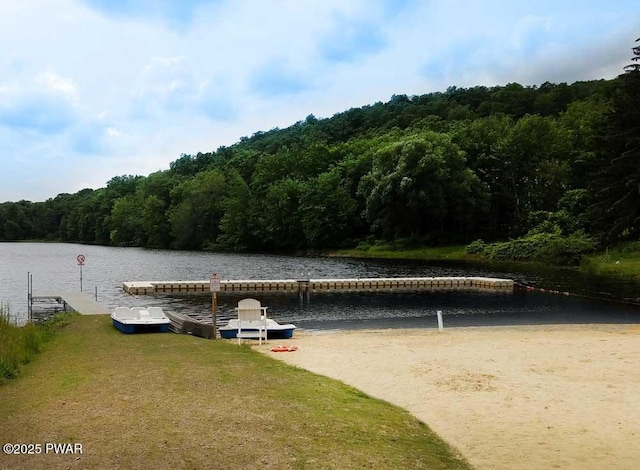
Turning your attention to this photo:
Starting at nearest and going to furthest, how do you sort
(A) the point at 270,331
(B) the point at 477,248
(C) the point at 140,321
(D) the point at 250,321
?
(D) the point at 250,321 → (C) the point at 140,321 → (A) the point at 270,331 → (B) the point at 477,248

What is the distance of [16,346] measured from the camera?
14.5 meters

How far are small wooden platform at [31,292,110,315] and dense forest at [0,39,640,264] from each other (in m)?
40.0

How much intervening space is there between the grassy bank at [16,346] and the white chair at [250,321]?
5.90 meters

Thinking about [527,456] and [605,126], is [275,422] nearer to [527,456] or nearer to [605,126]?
[527,456]

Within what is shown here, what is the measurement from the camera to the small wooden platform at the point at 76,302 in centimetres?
2553

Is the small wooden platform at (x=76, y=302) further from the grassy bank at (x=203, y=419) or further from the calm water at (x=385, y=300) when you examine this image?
the grassy bank at (x=203, y=419)

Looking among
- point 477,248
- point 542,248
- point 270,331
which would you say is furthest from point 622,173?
point 270,331

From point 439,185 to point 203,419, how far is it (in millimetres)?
69578

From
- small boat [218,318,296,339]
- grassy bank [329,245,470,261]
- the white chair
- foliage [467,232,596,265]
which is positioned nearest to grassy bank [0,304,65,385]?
small boat [218,318,296,339]

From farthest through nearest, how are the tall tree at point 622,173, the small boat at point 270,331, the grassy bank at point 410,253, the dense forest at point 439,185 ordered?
the grassy bank at point 410,253 → the dense forest at point 439,185 → the tall tree at point 622,173 → the small boat at point 270,331

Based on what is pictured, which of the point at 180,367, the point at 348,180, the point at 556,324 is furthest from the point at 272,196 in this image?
the point at 180,367

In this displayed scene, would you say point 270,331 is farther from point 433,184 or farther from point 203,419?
point 433,184

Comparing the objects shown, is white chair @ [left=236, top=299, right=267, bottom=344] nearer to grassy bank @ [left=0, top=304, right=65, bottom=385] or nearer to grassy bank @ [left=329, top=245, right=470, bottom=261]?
grassy bank @ [left=0, top=304, right=65, bottom=385]

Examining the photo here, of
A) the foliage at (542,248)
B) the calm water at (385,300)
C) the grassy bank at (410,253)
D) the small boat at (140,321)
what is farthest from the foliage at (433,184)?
the small boat at (140,321)
